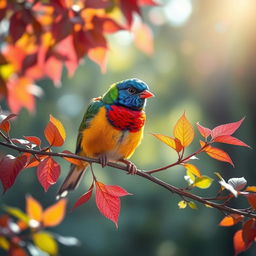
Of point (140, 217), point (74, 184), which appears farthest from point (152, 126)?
point (74, 184)

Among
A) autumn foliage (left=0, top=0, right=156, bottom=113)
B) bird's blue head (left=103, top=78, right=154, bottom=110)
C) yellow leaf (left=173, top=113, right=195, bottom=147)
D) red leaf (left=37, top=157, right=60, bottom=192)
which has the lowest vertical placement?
bird's blue head (left=103, top=78, right=154, bottom=110)

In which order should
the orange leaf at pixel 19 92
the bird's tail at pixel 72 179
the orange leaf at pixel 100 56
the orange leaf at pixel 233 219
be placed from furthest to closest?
the bird's tail at pixel 72 179 → the orange leaf at pixel 19 92 → the orange leaf at pixel 100 56 → the orange leaf at pixel 233 219

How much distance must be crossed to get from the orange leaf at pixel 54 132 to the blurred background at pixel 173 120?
123 inches

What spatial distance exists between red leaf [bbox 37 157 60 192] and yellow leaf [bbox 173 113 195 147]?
0.35m

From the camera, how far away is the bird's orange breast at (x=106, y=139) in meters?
2.08

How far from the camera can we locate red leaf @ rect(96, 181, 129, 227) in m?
1.32

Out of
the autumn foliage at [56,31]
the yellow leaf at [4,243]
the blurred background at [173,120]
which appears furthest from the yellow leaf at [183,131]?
the blurred background at [173,120]

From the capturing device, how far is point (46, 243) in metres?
1.85

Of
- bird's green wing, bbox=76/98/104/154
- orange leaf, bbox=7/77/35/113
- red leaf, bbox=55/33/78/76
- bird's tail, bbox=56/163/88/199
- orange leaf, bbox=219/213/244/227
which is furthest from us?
bird's tail, bbox=56/163/88/199

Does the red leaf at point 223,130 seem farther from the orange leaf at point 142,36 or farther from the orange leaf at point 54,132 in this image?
the orange leaf at point 142,36

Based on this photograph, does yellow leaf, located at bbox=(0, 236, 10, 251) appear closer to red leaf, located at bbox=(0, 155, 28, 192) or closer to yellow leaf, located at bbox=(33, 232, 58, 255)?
yellow leaf, located at bbox=(33, 232, 58, 255)

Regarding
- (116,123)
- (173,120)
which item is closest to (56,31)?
(116,123)

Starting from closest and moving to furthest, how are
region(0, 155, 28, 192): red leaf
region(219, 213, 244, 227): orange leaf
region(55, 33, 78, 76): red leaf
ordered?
1. region(0, 155, 28, 192): red leaf
2. region(219, 213, 244, 227): orange leaf
3. region(55, 33, 78, 76): red leaf

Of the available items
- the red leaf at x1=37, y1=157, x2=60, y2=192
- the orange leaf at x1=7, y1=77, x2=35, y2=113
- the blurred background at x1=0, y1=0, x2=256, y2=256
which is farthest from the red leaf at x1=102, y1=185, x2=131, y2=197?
the blurred background at x1=0, y1=0, x2=256, y2=256
